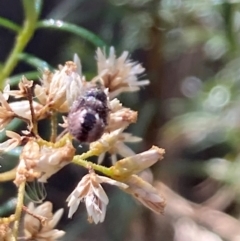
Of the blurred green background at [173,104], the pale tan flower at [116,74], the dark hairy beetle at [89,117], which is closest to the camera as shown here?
the dark hairy beetle at [89,117]

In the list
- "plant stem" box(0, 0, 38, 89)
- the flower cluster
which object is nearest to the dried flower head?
the flower cluster

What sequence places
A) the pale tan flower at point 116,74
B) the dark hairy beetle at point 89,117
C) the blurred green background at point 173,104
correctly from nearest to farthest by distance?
the dark hairy beetle at point 89,117, the pale tan flower at point 116,74, the blurred green background at point 173,104

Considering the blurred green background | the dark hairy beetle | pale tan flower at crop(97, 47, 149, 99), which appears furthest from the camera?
the blurred green background

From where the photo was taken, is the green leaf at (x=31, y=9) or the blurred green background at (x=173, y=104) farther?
the blurred green background at (x=173, y=104)

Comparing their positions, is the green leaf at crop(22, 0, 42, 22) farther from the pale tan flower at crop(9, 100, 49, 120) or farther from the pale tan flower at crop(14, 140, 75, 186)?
the pale tan flower at crop(14, 140, 75, 186)

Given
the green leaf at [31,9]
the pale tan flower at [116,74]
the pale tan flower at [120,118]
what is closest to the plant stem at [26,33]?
the green leaf at [31,9]

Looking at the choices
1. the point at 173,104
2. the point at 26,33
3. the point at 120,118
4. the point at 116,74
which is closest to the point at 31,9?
the point at 26,33

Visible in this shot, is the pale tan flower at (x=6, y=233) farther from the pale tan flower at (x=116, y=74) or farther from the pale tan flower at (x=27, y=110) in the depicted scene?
the pale tan flower at (x=116, y=74)

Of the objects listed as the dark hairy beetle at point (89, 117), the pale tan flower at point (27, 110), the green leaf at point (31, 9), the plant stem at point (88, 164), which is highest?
the green leaf at point (31, 9)

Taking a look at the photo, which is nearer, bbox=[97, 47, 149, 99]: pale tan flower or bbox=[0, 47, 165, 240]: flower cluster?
bbox=[0, 47, 165, 240]: flower cluster
